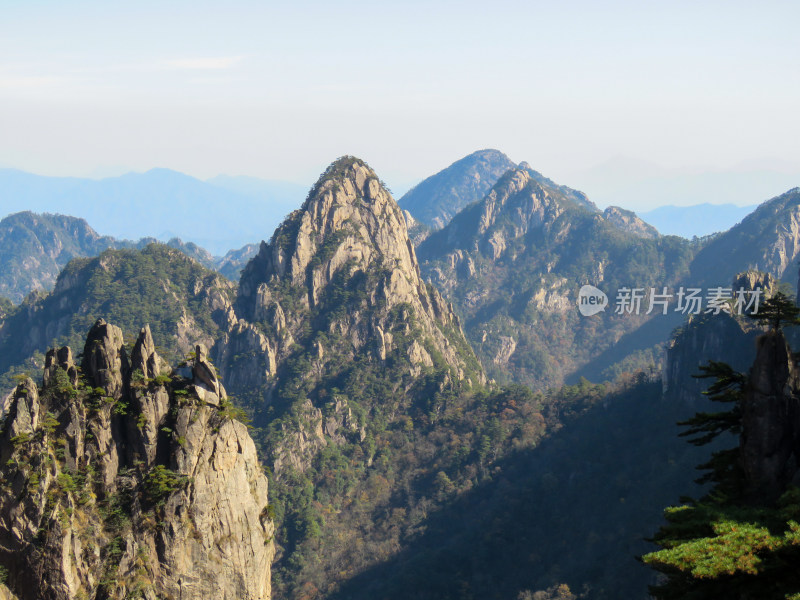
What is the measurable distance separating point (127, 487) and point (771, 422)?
3345cm

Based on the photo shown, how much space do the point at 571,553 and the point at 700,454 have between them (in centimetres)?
2085

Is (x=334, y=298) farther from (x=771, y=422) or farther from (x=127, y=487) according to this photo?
(x=771, y=422)

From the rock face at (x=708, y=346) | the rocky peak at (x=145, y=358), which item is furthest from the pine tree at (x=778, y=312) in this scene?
the rock face at (x=708, y=346)

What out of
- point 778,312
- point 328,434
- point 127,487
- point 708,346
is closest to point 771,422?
point 778,312

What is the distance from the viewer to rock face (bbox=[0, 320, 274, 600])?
3738 cm

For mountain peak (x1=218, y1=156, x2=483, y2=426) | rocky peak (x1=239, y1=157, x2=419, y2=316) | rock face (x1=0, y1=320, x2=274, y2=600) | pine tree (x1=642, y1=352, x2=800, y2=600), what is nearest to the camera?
pine tree (x1=642, y1=352, x2=800, y2=600)

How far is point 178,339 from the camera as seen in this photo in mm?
140000

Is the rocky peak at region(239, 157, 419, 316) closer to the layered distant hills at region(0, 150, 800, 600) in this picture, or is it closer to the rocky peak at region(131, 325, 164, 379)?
the layered distant hills at region(0, 150, 800, 600)

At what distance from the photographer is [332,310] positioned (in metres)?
137

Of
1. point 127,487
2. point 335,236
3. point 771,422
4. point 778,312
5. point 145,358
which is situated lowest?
point 127,487

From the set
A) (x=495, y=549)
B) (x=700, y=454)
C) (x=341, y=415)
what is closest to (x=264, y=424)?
(x=341, y=415)

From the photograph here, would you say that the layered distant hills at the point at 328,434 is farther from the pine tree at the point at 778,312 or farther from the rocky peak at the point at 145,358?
the pine tree at the point at 778,312

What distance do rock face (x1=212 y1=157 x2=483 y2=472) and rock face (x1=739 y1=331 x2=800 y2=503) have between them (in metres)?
104

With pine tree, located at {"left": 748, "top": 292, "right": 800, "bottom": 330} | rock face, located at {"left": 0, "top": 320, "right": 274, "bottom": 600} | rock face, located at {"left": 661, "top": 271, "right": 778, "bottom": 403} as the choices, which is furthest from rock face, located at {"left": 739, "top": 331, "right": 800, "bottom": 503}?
rock face, located at {"left": 661, "top": 271, "right": 778, "bottom": 403}
